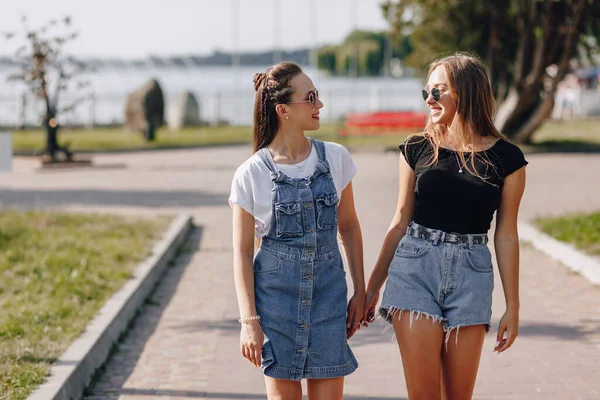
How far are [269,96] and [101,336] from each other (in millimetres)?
3675

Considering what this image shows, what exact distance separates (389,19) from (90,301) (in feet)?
75.7

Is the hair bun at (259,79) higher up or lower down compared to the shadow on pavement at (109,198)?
higher up

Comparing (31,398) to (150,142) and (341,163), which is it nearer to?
(341,163)

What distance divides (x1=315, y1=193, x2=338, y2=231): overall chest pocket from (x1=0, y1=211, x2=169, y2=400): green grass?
239 cm

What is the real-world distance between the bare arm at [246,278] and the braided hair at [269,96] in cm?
32

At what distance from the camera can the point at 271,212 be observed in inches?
155

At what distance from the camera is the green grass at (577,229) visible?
1122 cm

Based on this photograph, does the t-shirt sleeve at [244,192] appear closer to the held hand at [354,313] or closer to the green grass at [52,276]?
the held hand at [354,313]

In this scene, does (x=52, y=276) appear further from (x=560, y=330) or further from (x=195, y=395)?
(x=560, y=330)

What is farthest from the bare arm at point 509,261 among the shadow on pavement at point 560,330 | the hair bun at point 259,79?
the shadow on pavement at point 560,330

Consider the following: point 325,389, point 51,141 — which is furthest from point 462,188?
point 51,141

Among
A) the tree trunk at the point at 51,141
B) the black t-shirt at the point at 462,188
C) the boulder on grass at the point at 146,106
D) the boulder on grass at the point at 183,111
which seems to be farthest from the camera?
the boulder on grass at the point at 183,111

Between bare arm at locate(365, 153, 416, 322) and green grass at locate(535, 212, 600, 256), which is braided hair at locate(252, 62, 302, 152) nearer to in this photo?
bare arm at locate(365, 153, 416, 322)

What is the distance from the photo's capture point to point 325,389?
13.1 feet
